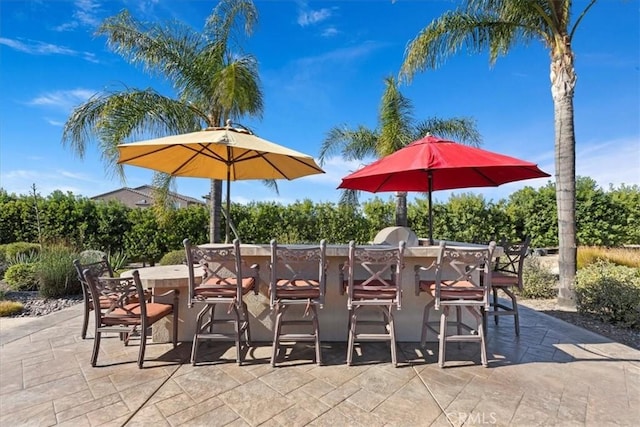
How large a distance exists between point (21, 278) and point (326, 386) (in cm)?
816

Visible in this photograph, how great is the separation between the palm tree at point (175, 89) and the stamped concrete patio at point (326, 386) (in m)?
5.51

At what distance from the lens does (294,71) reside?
9688mm

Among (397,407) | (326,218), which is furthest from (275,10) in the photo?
(397,407)

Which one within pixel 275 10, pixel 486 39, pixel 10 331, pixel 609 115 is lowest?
pixel 10 331

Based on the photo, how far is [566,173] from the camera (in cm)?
578

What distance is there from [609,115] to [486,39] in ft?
15.3

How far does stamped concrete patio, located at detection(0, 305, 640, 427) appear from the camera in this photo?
88.0 inches

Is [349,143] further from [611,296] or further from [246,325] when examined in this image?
[246,325]

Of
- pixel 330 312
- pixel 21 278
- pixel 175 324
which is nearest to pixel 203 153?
pixel 175 324

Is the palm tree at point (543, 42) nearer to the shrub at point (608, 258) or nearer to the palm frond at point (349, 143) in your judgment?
the shrub at point (608, 258)

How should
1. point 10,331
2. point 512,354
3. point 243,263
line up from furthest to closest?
point 10,331 → point 243,263 → point 512,354

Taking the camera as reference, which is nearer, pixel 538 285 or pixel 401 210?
pixel 538 285

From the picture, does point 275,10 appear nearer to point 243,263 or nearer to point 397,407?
point 243,263

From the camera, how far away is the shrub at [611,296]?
4672 millimetres
